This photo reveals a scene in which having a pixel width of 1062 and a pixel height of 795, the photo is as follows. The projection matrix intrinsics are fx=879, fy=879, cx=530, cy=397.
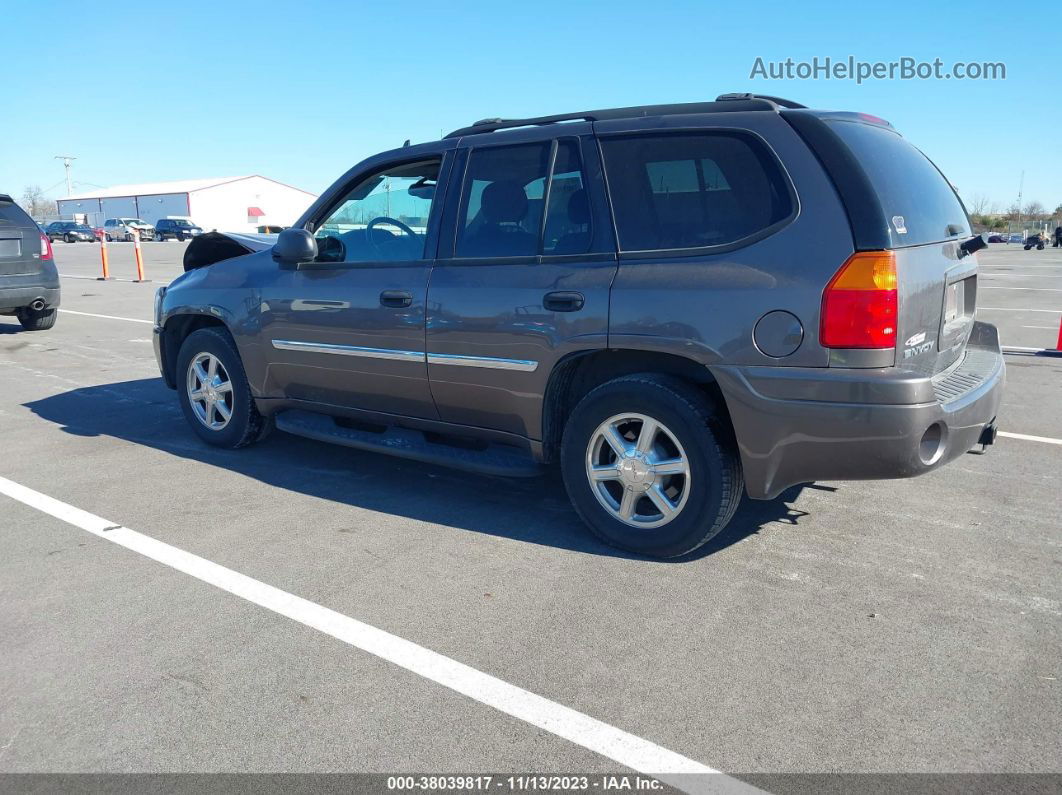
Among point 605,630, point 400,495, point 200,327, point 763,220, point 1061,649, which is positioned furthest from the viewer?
point 200,327

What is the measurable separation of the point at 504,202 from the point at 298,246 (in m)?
1.28

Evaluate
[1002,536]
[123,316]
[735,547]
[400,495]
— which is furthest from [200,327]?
[123,316]

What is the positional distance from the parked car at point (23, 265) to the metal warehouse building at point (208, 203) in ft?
254

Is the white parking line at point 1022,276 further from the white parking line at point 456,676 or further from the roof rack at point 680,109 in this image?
the white parking line at point 456,676

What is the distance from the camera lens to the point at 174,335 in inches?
242

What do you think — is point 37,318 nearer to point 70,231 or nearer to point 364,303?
point 364,303

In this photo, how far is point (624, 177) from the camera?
13.0 ft

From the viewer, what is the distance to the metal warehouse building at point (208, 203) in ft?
292

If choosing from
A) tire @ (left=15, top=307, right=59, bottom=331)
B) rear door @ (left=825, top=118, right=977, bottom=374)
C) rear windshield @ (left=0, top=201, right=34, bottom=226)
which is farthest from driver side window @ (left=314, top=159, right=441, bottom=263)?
tire @ (left=15, top=307, right=59, bottom=331)

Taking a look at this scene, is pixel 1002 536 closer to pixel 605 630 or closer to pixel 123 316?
pixel 605 630

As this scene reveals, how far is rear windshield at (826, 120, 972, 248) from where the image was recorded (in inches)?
138

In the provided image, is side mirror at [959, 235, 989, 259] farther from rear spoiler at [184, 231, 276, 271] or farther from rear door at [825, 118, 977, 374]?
rear spoiler at [184, 231, 276, 271]

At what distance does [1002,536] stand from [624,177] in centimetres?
243

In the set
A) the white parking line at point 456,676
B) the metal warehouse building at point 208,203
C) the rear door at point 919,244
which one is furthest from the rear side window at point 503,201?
the metal warehouse building at point 208,203
